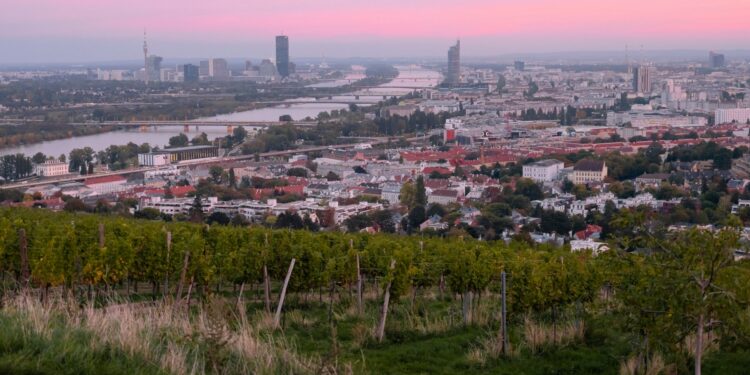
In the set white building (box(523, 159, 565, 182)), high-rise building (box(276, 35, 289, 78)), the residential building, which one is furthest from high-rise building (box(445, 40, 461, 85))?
white building (box(523, 159, 565, 182))

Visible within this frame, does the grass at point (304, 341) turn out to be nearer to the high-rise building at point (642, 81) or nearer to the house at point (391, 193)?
the house at point (391, 193)

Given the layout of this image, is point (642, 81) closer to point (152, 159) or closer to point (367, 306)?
point (152, 159)

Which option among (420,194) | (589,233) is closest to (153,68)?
(420,194)

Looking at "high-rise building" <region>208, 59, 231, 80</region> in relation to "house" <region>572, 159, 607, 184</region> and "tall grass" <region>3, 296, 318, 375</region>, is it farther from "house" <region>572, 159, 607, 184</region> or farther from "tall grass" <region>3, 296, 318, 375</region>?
"tall grass" <region>3, 296, 318, 375</region>

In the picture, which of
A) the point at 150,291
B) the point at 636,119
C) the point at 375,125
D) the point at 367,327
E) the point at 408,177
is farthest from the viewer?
the point at 636,119

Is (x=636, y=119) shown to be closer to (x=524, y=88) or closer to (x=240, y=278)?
(x=524, y=88)

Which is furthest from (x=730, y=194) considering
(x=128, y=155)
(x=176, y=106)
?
(x=176, y=106)
